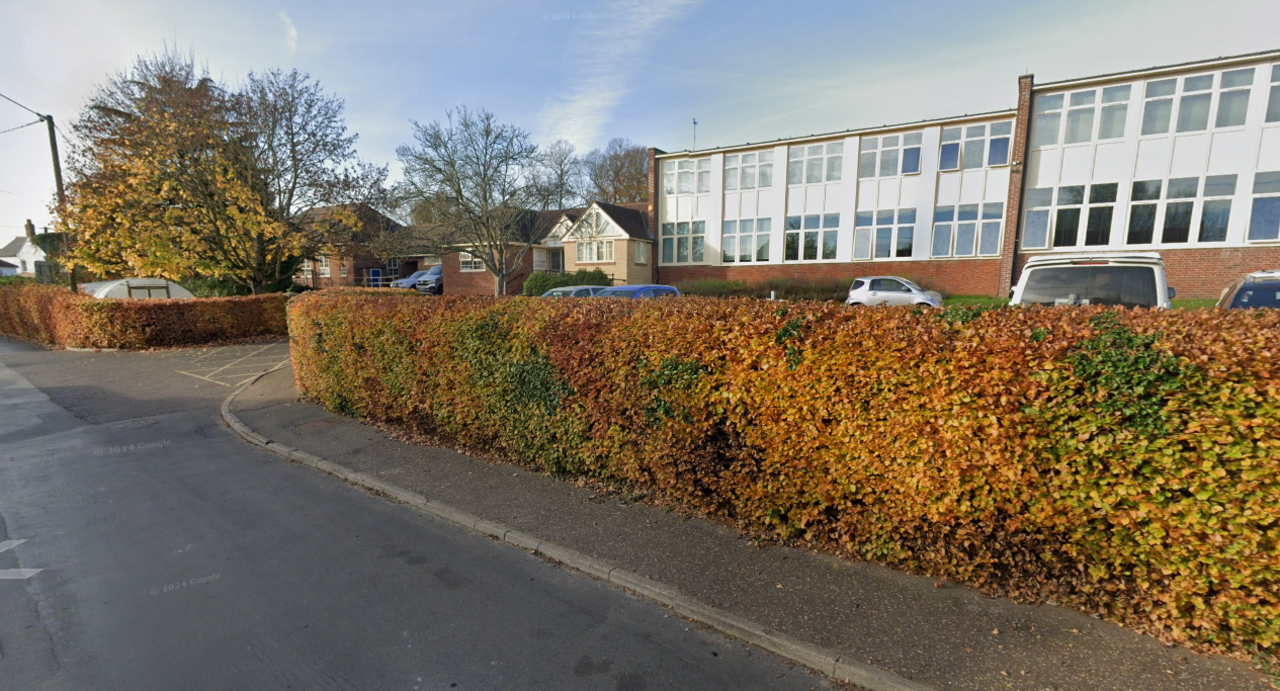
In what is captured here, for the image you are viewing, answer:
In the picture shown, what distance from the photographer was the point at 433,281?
125 feet

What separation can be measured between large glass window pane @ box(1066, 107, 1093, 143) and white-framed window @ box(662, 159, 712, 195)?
1609cm

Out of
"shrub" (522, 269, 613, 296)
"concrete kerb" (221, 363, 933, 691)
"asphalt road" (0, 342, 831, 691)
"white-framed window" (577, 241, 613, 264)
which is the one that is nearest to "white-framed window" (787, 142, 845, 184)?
"white-framed window" (577, 241, 613, 264)

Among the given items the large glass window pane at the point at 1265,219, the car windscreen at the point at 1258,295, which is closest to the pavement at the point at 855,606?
the car windscreen at the point at 1258,295

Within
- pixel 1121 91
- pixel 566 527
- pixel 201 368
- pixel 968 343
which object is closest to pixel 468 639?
pixel 566 527

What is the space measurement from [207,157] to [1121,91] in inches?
1337

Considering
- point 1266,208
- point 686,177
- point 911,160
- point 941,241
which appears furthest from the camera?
point 686,177

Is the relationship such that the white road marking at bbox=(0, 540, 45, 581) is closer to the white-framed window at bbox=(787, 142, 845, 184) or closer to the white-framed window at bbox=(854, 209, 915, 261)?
the white-framed window at bbox=(854, 209, 915, 261)

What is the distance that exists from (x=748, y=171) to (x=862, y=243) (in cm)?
728

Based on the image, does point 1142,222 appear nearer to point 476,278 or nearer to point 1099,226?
point 1099,226

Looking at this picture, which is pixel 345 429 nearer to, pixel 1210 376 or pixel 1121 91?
pixel 1210 376

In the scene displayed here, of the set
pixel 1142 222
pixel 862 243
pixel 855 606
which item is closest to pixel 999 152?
pixel 1142 222

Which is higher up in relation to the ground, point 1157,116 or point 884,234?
point 1157,116

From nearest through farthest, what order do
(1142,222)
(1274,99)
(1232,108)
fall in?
1. (1274,99)
2. (1232,108)
3. (1142,222)

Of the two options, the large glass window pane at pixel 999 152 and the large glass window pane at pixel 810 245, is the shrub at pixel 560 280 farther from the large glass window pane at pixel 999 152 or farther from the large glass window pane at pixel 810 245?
the large glass window pane at pixel 999 152
